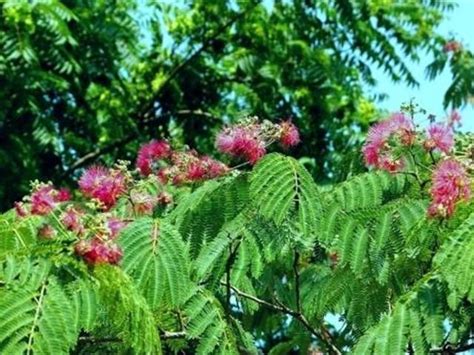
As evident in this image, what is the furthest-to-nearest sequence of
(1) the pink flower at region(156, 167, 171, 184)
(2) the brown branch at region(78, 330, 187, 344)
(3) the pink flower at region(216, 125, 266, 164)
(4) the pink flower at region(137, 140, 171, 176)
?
(4) the pink flower at region(137, 140, 171, 176) < (1) the pink flower at region(156, 167, 171, 184) < (3) the pink flower at region(216, 125, 266, 164) < (2) the brown branch at region(78, 330, 187, 344)

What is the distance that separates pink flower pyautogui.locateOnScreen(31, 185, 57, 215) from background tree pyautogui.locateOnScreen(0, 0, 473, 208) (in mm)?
5499

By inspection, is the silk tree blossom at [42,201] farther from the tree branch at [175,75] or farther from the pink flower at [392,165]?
the tree branch at [175,75]

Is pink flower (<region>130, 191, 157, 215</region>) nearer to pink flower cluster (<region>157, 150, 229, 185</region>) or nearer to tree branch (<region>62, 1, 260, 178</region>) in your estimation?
pink flower cluster (<region>157, 150, 229, 185</region>)

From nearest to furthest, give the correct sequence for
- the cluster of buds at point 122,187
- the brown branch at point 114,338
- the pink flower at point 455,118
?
1. the cluster of buds at point 122,187
2. the brown branch at point 114,338
3. the pink flower at point 455,118

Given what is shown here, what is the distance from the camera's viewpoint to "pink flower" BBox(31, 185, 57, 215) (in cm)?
438

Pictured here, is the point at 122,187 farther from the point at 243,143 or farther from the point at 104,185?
the point at 243,143

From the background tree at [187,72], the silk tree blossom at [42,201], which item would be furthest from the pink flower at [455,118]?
the background tree at [187,72]

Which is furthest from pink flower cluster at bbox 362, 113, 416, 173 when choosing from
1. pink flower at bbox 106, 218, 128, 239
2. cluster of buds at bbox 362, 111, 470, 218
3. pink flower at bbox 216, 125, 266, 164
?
pink flower at bbox 106, 218, 128, 239

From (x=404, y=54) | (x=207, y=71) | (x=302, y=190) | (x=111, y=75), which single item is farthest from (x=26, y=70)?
(x=302, y=190)

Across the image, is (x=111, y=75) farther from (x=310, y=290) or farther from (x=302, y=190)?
(x=302, y=190)

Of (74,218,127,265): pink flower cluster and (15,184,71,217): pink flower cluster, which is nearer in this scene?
(74,218,127,265): pink flower cluster

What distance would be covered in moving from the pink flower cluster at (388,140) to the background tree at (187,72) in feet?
17.8

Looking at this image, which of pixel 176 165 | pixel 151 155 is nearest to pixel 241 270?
pixel 176 165

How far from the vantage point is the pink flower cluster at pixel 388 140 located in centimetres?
470
